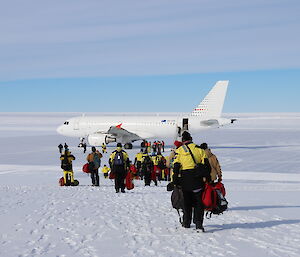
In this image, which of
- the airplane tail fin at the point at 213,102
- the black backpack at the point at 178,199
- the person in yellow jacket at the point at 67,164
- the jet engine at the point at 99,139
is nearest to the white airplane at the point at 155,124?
the airplane tail fin at the point at 213,102

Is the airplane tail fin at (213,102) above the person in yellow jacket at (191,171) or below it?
above

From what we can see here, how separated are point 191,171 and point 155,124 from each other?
131 ft

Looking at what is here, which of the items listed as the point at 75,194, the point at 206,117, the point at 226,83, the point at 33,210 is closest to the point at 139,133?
the point at 206,117

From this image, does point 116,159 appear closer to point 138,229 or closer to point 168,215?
point 168,215

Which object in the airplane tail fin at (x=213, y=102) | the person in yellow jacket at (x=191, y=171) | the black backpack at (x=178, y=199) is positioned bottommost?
the black backpack at (x=178, y=199)

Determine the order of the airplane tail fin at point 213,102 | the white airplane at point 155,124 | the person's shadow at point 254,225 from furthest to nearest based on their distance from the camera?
the airplane tail fin at point 213,102 < the white airplane at point 155,124 < the person's shadow at point 254,225

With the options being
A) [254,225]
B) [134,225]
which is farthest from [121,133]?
[254,225]

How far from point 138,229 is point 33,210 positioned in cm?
352

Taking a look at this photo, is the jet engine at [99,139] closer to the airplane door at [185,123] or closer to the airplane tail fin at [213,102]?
the airplane door at [185,123]

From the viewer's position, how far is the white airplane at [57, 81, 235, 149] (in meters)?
47.2

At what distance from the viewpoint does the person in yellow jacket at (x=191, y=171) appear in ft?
27.4

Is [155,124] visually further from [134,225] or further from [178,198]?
[178,198]

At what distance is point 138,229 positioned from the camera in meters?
8.97

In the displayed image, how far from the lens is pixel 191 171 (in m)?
8.36
